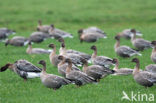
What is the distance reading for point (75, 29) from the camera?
32594 millimetres

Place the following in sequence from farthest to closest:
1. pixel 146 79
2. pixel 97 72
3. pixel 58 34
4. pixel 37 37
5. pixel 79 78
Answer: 1. pixel 58 34
2. pixel 37 37
3. pixel 97 72
4. pixel 79 78
5. pixel 146 79

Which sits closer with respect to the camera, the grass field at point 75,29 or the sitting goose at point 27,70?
the grass field at point 75,29

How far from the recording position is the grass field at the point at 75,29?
41.2 feet

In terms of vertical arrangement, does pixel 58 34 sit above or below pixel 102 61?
below

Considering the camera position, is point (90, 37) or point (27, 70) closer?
point (27, 70)

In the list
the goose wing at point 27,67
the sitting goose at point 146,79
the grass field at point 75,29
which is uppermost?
the goose wing at point 27,67

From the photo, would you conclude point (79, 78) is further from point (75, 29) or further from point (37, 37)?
point (75, 29)

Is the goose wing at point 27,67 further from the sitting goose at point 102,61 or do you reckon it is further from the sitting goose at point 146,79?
the sitting goose at point 146,79

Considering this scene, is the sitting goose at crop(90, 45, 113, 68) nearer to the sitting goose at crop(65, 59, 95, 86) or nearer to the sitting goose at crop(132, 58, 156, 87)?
the sitting goose at crop(65, 59, 95, 86)

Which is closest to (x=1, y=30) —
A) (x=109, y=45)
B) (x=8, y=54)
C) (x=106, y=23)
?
(x=8, y=54)

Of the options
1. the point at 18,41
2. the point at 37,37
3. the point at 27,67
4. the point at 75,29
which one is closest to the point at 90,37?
the point at 37,37

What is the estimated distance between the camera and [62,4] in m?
43.3

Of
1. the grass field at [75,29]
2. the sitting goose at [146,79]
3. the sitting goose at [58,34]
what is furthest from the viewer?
the sitting goose at [58,34]

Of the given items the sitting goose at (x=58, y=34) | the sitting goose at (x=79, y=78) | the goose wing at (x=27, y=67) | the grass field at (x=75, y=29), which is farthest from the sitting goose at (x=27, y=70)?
the sitting goose at (x=58, y=34)
